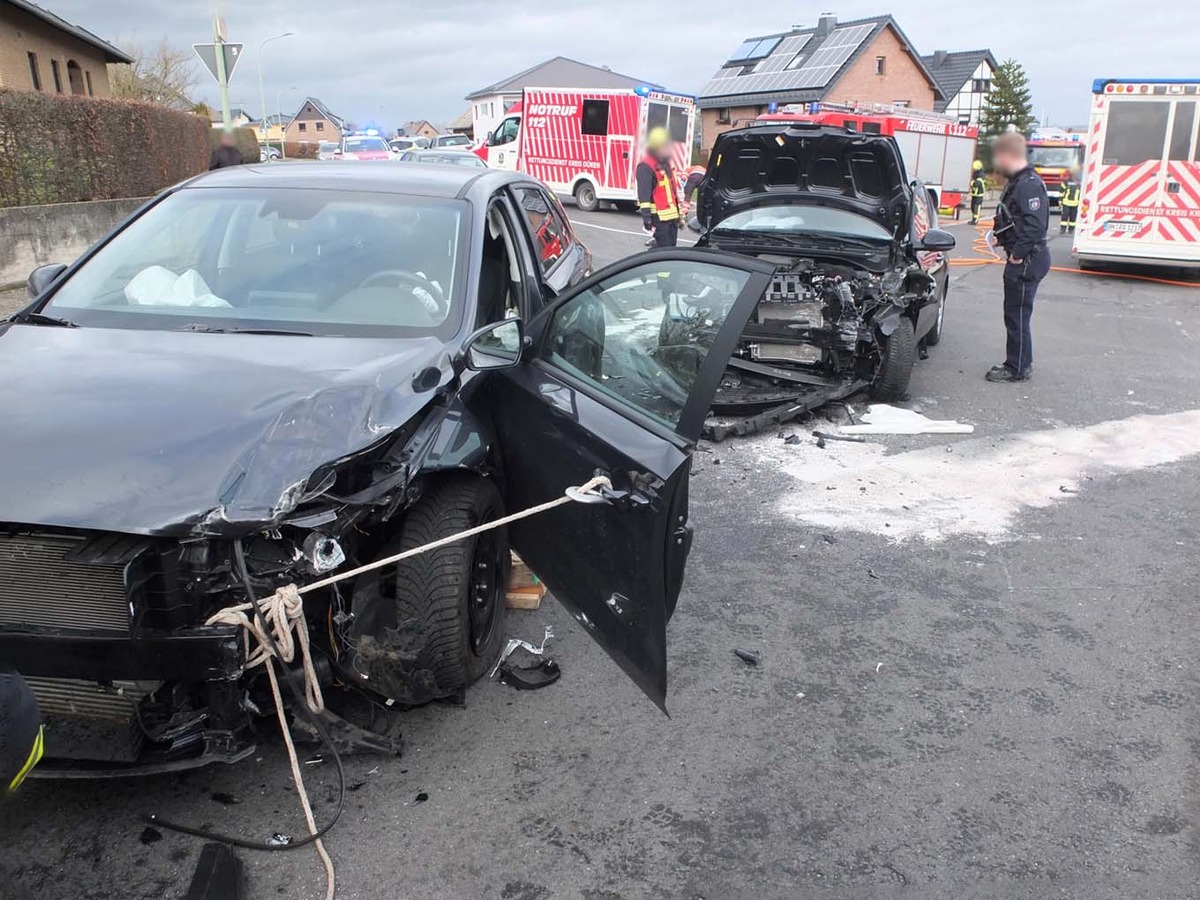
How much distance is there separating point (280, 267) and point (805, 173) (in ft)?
17.5

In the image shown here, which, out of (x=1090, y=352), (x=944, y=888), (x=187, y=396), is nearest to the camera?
(x=944, y=888)

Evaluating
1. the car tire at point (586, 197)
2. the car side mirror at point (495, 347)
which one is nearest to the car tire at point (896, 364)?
the car side mirror at point (495, 347)

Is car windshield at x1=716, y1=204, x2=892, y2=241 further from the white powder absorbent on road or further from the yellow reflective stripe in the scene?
the yellow reflective stripe

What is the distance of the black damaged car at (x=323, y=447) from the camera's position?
2.50 meters

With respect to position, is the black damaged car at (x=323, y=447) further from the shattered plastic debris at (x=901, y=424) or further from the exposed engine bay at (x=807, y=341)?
the shattered plastic debris at (x=901, y=424)

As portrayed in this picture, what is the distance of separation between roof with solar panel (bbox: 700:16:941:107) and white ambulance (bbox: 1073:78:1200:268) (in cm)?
3294

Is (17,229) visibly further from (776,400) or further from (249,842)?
(249,842)

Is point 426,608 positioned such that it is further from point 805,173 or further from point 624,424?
point 805,173

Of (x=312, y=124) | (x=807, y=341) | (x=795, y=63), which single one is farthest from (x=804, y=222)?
(x=312, y=124)

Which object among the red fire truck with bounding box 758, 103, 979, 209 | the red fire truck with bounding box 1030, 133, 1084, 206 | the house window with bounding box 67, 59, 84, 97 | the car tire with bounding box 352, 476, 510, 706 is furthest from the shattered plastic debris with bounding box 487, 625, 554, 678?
the red fire truck with bounding box 1030, 133, 1084, 206

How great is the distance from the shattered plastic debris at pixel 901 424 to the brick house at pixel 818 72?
39.5 metres

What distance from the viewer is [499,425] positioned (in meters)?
3.64

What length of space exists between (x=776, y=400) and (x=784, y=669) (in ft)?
11.4

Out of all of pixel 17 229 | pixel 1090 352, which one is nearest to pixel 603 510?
pixel 1090 352
